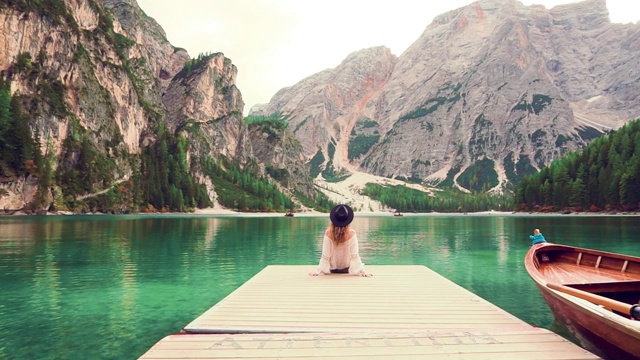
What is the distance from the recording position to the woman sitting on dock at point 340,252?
1583cm

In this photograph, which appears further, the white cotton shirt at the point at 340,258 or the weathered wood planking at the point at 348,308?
the white cotton shirt at the point at 340,258

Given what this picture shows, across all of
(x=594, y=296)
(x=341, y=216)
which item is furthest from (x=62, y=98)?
(x=594, y=296)

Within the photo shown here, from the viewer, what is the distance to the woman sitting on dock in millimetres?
15828

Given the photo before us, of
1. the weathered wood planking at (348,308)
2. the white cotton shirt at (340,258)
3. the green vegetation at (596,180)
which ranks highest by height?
the green vegetation at (596,180)

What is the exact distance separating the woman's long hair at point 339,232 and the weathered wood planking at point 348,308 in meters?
1.63

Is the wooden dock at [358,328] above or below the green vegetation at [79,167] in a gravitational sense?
below

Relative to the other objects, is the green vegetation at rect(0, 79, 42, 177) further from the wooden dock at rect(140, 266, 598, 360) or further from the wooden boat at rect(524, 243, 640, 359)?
the wooden boat at rect(524, 243, 640, 359)

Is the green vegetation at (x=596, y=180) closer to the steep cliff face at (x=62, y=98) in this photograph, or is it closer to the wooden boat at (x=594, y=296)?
the wooden boat at (x=594, y=296)

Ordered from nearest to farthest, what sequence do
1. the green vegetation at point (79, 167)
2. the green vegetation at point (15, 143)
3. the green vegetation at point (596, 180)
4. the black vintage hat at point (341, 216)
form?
the black vintage hat at point (341, 216), the green vegetation at point (15, 143), the green vegetation at point (596, 180), the green vegetation at point (79, 167)

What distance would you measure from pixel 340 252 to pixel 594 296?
9.78m

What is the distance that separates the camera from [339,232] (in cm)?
1570

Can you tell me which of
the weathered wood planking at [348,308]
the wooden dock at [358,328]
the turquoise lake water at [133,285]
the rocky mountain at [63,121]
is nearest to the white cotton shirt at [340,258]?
the weathered wood planking at [348,308]

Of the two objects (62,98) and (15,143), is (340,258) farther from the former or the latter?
(62,98)

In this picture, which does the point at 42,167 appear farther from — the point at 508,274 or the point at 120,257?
the point at 508,274
